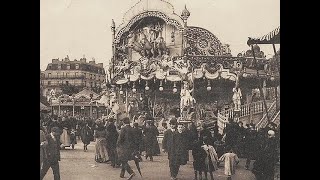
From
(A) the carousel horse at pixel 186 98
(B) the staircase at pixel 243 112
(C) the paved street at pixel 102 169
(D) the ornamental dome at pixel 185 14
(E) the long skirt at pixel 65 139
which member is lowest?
(C) the paved street at pixel 102 169

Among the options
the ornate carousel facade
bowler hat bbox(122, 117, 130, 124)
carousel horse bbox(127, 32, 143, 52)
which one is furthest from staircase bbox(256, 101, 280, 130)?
carousel horse bbox(127, 32, 143, 52)

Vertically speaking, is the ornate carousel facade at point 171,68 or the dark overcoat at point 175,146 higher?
the ornate carousel facade at point 171,68

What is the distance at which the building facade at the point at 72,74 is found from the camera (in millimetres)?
7016

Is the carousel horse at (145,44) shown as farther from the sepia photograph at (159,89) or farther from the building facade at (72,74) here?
the building facade at (72,74)

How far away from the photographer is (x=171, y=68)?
23.1 feet

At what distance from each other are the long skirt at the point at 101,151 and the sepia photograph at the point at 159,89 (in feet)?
0.05

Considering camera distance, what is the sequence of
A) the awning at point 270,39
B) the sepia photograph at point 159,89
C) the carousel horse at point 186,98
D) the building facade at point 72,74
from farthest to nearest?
the building facade at point 72,74 < the carousel horse at point 186,98 < the sepia photograph at point 159,89 < the awning at point 270,39

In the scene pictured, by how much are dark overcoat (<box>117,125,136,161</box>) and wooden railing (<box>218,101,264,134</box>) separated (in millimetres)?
1220

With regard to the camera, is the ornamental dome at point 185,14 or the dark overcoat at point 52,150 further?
the dark overcoat at point 52,150

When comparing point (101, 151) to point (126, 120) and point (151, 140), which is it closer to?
point (126, 120)

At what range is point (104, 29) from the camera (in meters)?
7.04

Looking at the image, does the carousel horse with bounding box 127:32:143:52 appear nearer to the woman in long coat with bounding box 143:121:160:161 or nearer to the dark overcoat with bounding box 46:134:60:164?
the woman in long coat with bounding box 143:121:160:161

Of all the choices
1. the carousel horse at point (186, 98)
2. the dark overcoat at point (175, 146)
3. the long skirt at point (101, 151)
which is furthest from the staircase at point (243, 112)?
the long skirt at point (101, 151)
